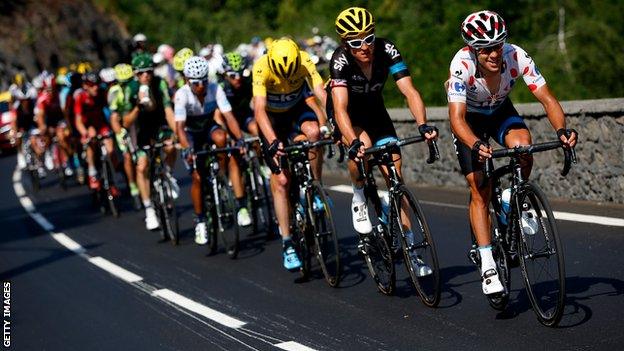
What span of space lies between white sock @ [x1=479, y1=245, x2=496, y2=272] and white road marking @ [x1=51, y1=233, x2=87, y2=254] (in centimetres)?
767

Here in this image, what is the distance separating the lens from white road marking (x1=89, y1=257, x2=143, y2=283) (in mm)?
11984

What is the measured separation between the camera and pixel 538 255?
24.4 ft

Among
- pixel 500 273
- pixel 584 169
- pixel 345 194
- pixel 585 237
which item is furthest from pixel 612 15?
pixel 500 273

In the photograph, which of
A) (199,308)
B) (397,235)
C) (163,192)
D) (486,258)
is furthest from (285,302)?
(163,192)

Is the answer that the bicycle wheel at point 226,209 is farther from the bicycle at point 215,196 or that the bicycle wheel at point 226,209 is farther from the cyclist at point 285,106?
the cyclist at point 285,106

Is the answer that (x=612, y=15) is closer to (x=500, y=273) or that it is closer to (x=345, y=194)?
(x=345, y=194)

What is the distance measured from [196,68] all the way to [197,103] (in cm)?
68

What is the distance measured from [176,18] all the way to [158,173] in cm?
4055

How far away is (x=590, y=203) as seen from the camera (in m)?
12.7

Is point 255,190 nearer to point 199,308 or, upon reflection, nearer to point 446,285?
point 199,308

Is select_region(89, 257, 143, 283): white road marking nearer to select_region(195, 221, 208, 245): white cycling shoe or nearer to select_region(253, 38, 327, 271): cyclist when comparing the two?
select_region(195, 221, 208, 245): white cycling shoe

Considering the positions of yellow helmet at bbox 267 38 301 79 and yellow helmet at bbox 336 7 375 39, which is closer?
yellow helmet at bbox 336 7 375 39

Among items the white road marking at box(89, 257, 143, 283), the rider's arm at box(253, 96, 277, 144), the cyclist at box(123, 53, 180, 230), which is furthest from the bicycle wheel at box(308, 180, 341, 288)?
the cyclist at box(123, 53, 180, 230)

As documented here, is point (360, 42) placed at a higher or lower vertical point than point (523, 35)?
higher
